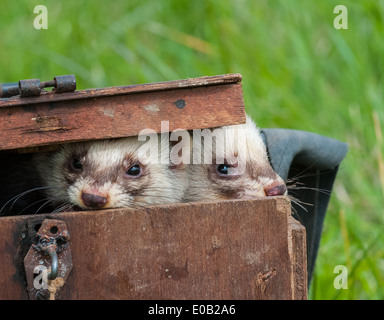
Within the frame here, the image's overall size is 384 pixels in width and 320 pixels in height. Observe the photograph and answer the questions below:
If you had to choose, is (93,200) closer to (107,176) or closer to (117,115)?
(107,176)

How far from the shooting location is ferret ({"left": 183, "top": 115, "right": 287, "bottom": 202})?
2.87 m

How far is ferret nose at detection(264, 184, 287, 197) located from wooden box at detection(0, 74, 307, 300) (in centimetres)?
40

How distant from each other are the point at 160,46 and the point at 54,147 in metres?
3.47

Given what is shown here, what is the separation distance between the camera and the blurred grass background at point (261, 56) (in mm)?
4652

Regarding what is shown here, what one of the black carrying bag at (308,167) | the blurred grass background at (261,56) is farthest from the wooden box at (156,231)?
the blurred grass background at (261,56)

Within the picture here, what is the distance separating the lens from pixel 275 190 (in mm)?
2756

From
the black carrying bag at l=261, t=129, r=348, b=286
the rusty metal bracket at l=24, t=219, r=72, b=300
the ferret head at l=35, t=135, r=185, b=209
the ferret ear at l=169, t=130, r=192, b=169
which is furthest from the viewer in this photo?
the black carrying bag at l=261, t=129, r=348, b=286

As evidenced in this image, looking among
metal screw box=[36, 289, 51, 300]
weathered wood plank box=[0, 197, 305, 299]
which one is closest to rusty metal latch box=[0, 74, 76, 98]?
weathered wood plank box=[0, 197, 305, 299]

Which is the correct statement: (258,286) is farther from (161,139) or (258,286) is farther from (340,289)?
(340,289)

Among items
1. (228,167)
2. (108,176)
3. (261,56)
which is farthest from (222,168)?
(261,56)

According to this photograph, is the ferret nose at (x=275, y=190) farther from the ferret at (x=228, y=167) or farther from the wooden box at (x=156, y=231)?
the wooden box at (x=156, y=231)

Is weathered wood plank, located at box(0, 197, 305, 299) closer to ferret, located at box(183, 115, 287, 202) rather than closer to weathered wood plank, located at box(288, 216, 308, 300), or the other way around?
weathered wood plank, located at box(288, 216, 308, 300)

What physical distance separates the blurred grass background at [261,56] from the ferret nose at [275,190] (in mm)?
1344

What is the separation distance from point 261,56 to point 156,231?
328 centimetres
